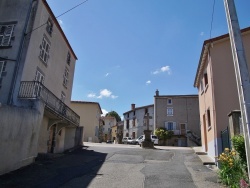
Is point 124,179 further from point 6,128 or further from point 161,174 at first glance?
point 6,128

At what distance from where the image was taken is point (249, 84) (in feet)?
16.8

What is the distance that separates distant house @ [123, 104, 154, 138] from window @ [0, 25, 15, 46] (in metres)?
38.6

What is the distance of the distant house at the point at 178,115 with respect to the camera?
42.7 m

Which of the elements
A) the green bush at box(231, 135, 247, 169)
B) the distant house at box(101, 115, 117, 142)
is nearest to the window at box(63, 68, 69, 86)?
the green bush at box(231, 135, 247, 169)

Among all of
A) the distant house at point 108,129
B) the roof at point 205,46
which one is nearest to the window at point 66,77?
the roof at point 205,46

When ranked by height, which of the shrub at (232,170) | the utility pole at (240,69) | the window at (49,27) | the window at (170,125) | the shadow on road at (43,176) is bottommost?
the shadow on road at (43,176)

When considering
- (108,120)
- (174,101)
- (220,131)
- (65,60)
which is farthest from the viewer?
(108,120)

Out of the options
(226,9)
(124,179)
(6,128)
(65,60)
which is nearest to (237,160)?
(124,179)

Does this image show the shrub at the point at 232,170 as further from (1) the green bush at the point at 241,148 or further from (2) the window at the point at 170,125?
(2) the window at the point at 170,125

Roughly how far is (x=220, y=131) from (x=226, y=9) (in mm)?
7771

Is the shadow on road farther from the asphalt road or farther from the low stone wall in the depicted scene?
the low stone wall

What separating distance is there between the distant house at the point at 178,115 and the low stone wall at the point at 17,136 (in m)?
34.1

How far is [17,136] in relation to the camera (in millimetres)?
10195

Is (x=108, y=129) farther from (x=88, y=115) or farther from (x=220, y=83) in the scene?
(x=220, y=83)
